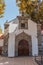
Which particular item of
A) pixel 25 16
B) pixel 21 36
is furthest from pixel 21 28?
pixel 25 16

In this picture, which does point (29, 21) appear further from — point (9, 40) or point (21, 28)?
point (9, 40)

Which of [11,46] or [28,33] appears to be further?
[28,33]

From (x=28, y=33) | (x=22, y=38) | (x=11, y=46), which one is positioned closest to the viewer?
(x=11, y=46)

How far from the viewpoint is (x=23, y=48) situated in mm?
27016

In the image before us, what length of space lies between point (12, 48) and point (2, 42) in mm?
3631

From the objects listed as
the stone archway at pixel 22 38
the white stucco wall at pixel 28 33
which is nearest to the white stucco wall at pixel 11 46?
the white stucco wall at pixel 28 33

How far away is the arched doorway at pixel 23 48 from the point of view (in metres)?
26.7

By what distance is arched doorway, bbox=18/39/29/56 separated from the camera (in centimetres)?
2665

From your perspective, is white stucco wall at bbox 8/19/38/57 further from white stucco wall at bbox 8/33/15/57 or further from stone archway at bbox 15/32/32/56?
stone archway at bbox 15/32/32/56

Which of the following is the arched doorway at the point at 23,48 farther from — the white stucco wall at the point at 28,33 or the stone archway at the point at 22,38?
the white stucco wall at the point at 28,33

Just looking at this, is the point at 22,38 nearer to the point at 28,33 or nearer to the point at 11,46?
the point at 28,33

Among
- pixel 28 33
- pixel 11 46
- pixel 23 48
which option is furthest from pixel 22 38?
pixel 11 46

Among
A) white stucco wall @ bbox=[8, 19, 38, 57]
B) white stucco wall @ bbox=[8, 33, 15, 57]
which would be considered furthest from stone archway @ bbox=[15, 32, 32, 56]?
white stucco wall @ bbox=[8, 33, 15, 57]

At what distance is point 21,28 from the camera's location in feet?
89.2
